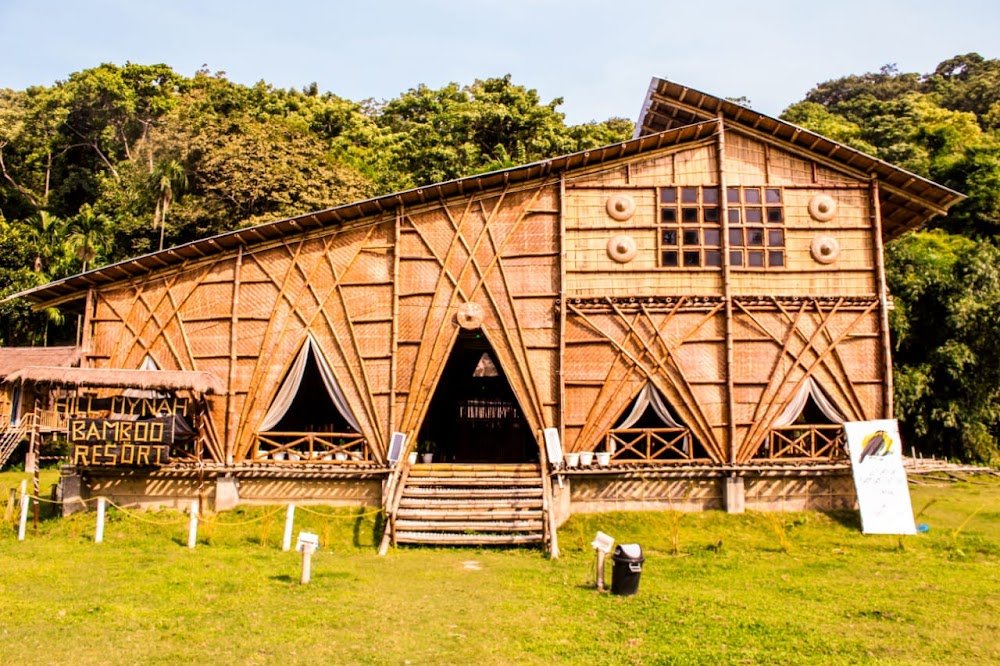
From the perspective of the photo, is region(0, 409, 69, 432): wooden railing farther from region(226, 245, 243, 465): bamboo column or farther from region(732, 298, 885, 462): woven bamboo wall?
region(732, 298, 885, 462): woven bamboo wall

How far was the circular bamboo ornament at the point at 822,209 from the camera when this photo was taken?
20281 millimetres

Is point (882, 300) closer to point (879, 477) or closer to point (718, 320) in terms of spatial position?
point (718, 320)

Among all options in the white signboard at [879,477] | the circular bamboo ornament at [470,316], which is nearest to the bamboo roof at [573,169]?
the circular bamboo ornament at [470,316]

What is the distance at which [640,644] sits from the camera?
1066cm

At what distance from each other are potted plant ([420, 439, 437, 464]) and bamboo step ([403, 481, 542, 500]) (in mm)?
3461

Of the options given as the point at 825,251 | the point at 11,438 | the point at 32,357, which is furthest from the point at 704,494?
the point at 11,438

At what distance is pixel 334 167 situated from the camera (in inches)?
1618

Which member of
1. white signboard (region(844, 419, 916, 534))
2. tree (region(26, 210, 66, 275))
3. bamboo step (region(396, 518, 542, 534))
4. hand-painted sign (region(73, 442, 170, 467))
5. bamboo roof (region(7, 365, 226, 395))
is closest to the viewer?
bamboo step (region(396, 518, 542, 534))

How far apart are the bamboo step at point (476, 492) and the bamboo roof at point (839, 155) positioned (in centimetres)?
1038

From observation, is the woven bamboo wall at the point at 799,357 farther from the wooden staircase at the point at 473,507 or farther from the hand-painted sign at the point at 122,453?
the hand-painted sign at the point at 122,453

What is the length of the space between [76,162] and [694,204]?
5032 centimetres

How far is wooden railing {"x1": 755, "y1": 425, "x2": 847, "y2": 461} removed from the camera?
1950cm

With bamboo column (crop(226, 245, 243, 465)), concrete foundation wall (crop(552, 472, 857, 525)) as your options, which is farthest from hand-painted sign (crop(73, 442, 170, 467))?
concrete foundation wall (crop(552, 472, 857, 525))

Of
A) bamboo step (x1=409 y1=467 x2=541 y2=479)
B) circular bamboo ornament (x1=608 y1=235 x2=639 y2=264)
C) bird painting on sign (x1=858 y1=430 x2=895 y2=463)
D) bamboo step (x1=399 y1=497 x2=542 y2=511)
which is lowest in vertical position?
bamboo step (x1=399 y1=497 x2=542 y2=511)
